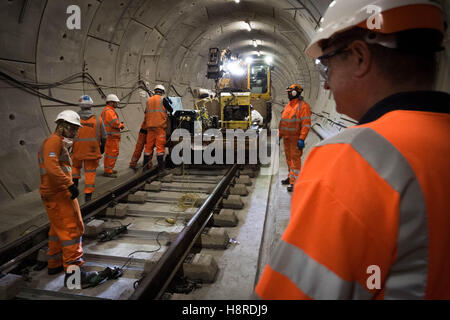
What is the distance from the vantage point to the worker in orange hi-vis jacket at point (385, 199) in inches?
30.2

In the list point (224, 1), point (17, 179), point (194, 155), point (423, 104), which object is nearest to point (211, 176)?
point (194, 155)

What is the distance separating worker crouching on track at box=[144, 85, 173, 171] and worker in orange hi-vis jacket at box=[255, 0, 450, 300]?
25.2ft

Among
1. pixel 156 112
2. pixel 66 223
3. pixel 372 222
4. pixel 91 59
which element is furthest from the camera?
pixel 91 59

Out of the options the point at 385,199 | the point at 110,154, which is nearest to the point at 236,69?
the point at 110,154

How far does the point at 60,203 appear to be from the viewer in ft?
11.5

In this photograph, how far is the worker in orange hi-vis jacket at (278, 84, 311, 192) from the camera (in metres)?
6.53

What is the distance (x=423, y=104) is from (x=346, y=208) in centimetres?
48

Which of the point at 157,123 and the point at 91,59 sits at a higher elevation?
the point at 91,59

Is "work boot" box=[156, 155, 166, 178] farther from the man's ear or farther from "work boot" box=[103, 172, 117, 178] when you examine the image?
the man's ear

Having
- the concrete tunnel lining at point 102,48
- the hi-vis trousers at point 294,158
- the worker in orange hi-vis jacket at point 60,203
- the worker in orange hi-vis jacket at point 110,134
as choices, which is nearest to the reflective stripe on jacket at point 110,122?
the worker in orange hi-vis jacket at point 110,134

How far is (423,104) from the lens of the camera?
0.93m

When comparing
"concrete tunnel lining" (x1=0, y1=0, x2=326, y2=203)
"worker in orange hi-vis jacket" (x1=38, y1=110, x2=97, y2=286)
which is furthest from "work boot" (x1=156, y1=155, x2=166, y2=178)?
"worker in orange hi-vis jacket" (x1=38, y1=110, x2=97, y2=286)

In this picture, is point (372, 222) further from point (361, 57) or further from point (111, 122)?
point (111, 122)

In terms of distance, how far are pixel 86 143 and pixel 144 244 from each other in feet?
9.19
